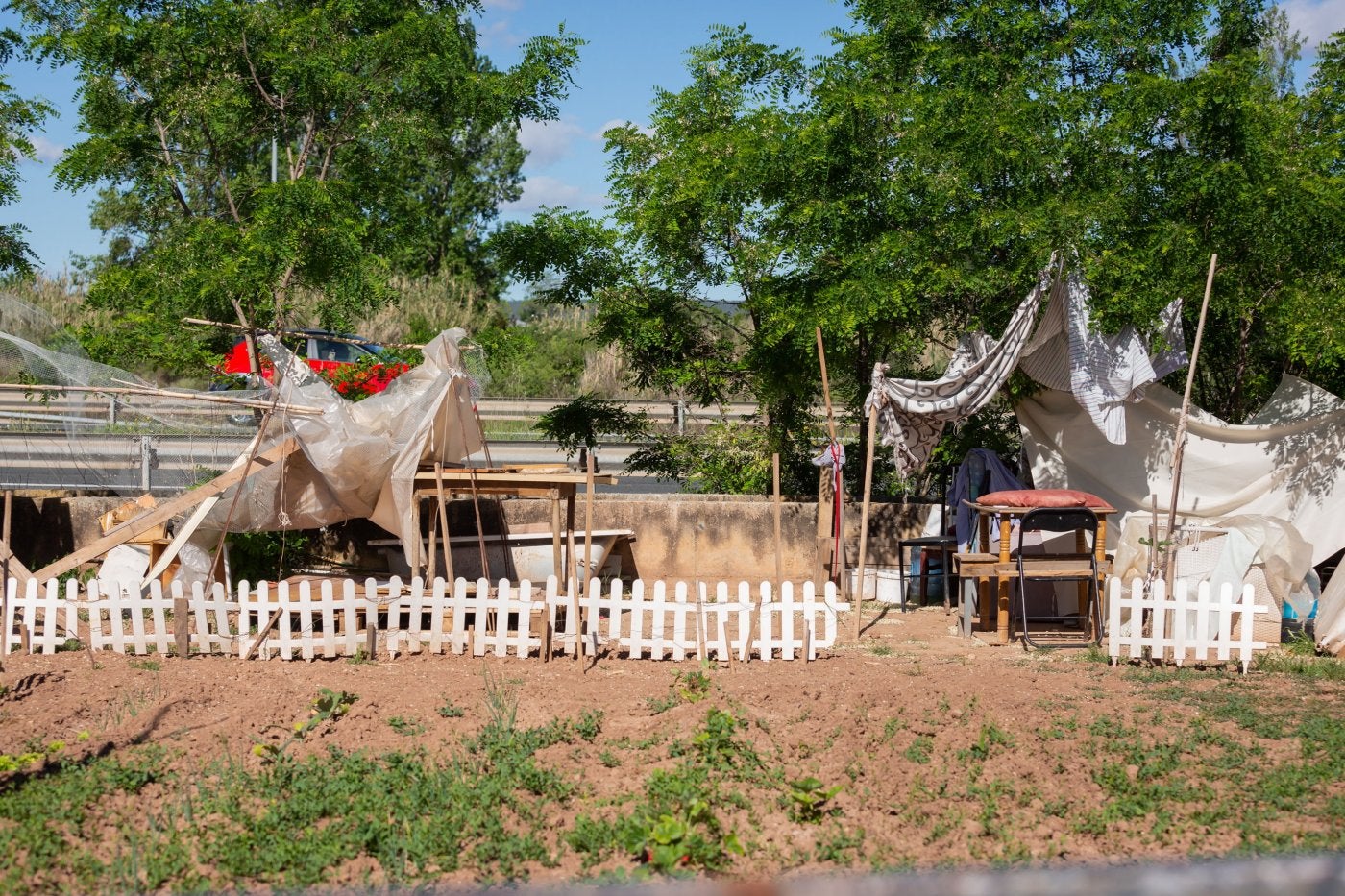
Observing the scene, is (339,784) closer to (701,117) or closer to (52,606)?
(52,606)

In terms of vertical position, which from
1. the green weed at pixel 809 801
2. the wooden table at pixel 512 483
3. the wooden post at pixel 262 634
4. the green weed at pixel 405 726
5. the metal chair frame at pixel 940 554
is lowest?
the green weed at pixel 809 801

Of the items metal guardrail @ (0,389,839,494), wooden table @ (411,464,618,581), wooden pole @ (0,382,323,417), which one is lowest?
wooden table @ (411,464,618,581)

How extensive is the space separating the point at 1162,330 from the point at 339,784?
8.38m

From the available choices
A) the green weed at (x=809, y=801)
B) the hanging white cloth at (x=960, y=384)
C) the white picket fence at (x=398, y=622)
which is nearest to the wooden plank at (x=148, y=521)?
the white picket fence at (x=398, y=622)

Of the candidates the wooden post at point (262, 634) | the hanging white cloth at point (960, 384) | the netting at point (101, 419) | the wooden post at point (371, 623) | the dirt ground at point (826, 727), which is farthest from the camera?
the hanging white cloth at point (960, 384)

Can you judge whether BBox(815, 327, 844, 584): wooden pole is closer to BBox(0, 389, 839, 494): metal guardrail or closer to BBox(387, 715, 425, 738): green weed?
BBox(387, 715, 425, 738): green weed

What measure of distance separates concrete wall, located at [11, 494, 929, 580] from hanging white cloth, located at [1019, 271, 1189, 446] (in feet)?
7.52

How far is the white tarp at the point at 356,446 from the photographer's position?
1023 cm

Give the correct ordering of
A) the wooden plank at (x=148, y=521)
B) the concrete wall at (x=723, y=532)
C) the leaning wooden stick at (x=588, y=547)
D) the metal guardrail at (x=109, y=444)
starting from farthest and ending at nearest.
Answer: the concrete wall at (x=723, y=532), the metal guardrail at (x=109, y=444), the wooden plank at (x=148, y=521), the leaning wooden stick at (x=588, y=547)

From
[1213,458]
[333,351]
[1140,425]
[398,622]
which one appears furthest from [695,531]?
[333,351]

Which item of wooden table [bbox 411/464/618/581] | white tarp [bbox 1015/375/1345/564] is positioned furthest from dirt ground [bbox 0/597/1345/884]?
white tarp [bbox 1015/375/1345/564]

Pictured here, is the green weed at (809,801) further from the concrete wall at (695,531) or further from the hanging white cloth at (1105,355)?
the concrete wall at (695,531)

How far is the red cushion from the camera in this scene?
10.2 m

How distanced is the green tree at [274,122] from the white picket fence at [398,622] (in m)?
3.26
